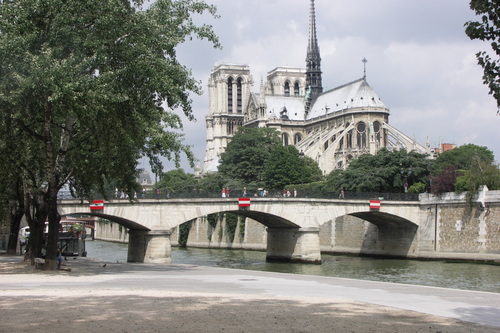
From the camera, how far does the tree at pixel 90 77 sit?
25.6m

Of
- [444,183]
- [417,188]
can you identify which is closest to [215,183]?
[417,188]

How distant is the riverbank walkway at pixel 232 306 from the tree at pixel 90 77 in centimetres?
559

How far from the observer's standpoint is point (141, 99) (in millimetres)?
28562

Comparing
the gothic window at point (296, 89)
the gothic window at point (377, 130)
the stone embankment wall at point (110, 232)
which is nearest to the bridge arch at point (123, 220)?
the stone embankment wall at point (110, 232)

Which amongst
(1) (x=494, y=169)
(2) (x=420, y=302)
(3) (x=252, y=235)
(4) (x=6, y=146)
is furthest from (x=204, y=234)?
(2) (x=420, y=302)

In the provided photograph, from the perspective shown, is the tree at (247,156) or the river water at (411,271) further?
the tree at (247,156)

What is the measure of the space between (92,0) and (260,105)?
133506 millimetres

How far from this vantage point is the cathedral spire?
159000 mm

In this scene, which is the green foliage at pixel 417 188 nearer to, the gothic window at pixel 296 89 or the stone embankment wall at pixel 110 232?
the stone embankment wall at pixel 110 232

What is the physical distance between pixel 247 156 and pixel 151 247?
207 feet

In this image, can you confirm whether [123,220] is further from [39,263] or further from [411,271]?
[39,263]

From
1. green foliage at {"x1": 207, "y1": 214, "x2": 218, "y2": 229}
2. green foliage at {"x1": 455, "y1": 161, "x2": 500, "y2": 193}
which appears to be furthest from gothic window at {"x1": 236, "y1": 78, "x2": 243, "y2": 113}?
green foliage at {"x1": 455, "y1": 161, "x2": 500, "y2": 193}

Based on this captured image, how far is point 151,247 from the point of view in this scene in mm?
50438

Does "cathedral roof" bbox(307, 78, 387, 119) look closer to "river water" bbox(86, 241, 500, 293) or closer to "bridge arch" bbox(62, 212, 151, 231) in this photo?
"river water" bbox(86, 241, 500, 293)
